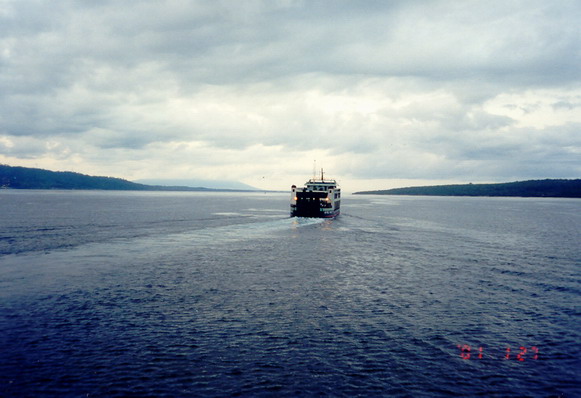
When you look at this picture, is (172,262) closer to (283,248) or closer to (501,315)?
(283,248)

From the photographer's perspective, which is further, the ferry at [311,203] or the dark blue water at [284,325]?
the ferry at [311,203]

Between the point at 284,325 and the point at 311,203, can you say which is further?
the point at 311,203

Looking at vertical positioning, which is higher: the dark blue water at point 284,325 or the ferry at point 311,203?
the ferry at point 311,203

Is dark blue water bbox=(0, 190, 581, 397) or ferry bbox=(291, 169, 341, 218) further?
ferry bbox=(291, 169, 341, 218)

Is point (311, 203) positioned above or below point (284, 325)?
above

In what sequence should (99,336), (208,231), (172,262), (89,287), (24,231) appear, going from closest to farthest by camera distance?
(99,336) < (89,287) < (172,262) < (24,231) < (208,231)

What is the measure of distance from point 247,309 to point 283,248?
1103 inches

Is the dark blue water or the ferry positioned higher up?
the ferry

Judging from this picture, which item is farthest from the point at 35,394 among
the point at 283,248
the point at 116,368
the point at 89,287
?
the point at 283,248

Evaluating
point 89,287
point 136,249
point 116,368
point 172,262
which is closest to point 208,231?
point 136,249

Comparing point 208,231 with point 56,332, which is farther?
point 208,231

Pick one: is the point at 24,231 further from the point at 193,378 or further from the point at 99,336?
the point at 193,378

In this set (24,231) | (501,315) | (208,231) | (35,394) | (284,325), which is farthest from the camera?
(208,231)

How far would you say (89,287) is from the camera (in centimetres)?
2967
